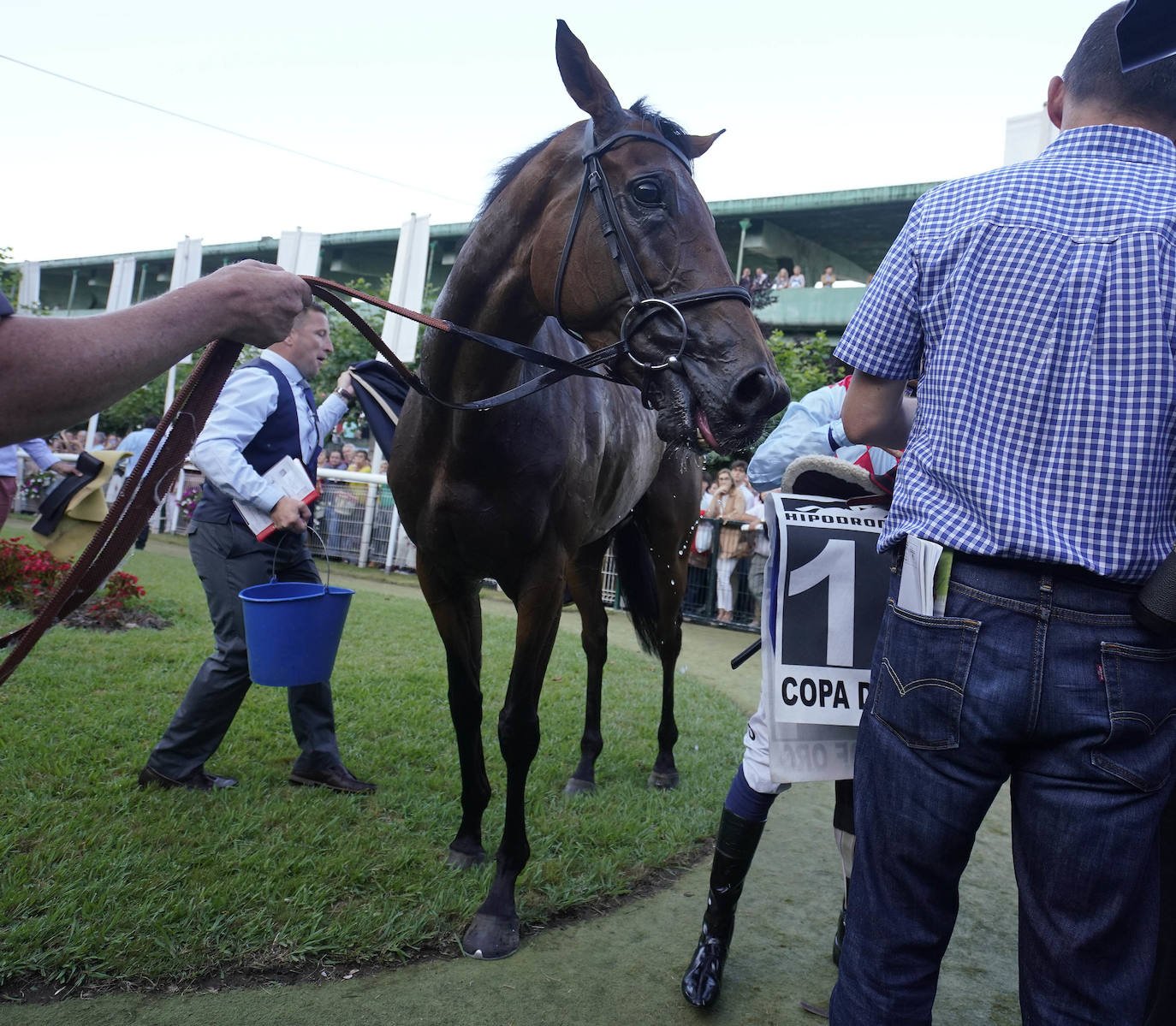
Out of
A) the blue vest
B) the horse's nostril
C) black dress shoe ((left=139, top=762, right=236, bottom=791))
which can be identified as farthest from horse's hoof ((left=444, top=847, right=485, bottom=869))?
the horse's nostril

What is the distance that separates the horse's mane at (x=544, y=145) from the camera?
8.21 feet

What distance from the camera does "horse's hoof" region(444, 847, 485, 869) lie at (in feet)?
10.1

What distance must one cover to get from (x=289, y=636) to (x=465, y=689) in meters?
0.71

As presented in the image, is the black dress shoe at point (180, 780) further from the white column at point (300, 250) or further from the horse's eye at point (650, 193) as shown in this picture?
the white column at point (300, 250)

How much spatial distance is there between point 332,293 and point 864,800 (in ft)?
6.09

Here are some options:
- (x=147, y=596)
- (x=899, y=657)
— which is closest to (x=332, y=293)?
(x=899, y=657)

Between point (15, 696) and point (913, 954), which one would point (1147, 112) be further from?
point (15, 696)

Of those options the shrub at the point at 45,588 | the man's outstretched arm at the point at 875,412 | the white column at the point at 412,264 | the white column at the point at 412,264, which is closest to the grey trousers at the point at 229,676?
the man's outstretched arm at the point at 875,412

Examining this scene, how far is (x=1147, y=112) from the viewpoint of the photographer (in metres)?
1.49

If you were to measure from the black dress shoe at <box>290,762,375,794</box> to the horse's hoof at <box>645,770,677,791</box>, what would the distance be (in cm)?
143

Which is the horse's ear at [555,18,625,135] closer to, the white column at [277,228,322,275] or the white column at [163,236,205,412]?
the white column at [277,228,322,275]

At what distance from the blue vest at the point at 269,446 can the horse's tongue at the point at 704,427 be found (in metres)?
2.25

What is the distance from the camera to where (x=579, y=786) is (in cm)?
A: 407

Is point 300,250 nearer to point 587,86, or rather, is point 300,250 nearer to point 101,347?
point 587,86
